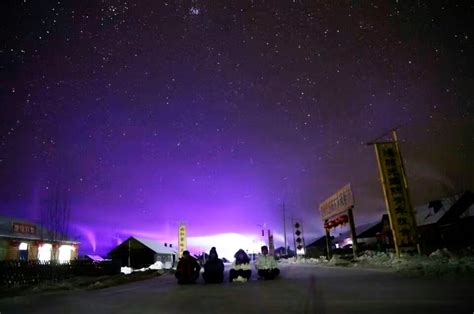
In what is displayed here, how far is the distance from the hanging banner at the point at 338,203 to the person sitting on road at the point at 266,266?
45.5 feet

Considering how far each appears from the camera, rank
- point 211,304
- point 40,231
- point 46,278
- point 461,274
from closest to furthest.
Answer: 1. point 211,304
2. point 461,274
3. point 46,278
4. point 40,231

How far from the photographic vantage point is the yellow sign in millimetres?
22344

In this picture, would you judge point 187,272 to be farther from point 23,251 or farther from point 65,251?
point 65,251

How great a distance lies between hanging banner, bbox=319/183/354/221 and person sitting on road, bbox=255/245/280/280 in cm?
1386

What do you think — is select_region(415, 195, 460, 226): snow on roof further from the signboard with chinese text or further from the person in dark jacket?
the signboard with chinese text

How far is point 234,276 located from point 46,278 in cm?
1102

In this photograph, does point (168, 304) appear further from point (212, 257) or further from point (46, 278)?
point (46, 278)

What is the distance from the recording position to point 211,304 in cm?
809

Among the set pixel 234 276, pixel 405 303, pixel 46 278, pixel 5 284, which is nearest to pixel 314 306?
pixel 405 303

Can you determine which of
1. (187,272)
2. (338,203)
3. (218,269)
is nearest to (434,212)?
(338,203)

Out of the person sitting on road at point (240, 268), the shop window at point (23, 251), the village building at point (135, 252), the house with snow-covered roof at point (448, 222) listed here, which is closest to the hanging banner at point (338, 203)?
the house with snow-covered roof at point (448, 222)

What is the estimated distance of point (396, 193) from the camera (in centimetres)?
2294

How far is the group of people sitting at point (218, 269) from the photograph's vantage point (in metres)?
15.6

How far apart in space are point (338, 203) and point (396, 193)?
8702mm
